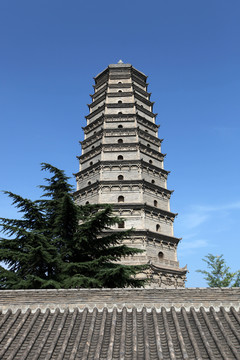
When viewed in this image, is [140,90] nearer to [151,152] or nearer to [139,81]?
[139,81]

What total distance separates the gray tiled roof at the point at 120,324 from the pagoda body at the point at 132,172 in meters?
12.9

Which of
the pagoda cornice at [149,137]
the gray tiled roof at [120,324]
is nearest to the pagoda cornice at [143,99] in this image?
the pagoda cornice at [149,137]

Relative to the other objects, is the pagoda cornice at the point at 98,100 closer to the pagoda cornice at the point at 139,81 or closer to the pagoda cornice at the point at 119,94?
the pagoda cornice at the point at 119,94

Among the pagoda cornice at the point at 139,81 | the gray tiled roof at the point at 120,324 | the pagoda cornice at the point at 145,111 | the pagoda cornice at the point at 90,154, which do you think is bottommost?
the gray tiled roof at the point at 120,324

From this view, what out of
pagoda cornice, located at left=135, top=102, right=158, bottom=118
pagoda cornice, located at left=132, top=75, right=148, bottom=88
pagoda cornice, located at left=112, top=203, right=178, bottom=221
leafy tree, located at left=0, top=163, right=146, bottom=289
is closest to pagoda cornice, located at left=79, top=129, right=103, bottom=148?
pagoda cornice, located at left=135, top=102, right=158, bottom=118

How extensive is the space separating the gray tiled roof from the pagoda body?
12.9 metres

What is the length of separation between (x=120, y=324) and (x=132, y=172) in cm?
1910

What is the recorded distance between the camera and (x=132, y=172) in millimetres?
25797

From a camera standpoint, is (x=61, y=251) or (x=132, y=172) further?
(x=132, y=172)

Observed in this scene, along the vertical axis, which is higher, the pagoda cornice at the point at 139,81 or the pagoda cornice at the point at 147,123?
the pagoda cornice at the point at 139,81

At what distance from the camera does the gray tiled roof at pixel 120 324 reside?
20.6ft

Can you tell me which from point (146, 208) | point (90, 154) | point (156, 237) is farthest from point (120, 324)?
point (90, 154)

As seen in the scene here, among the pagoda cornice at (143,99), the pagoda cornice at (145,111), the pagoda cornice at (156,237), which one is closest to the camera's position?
the pagoda cornice at (156,237)

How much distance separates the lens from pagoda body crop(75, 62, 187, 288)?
22806 mm
